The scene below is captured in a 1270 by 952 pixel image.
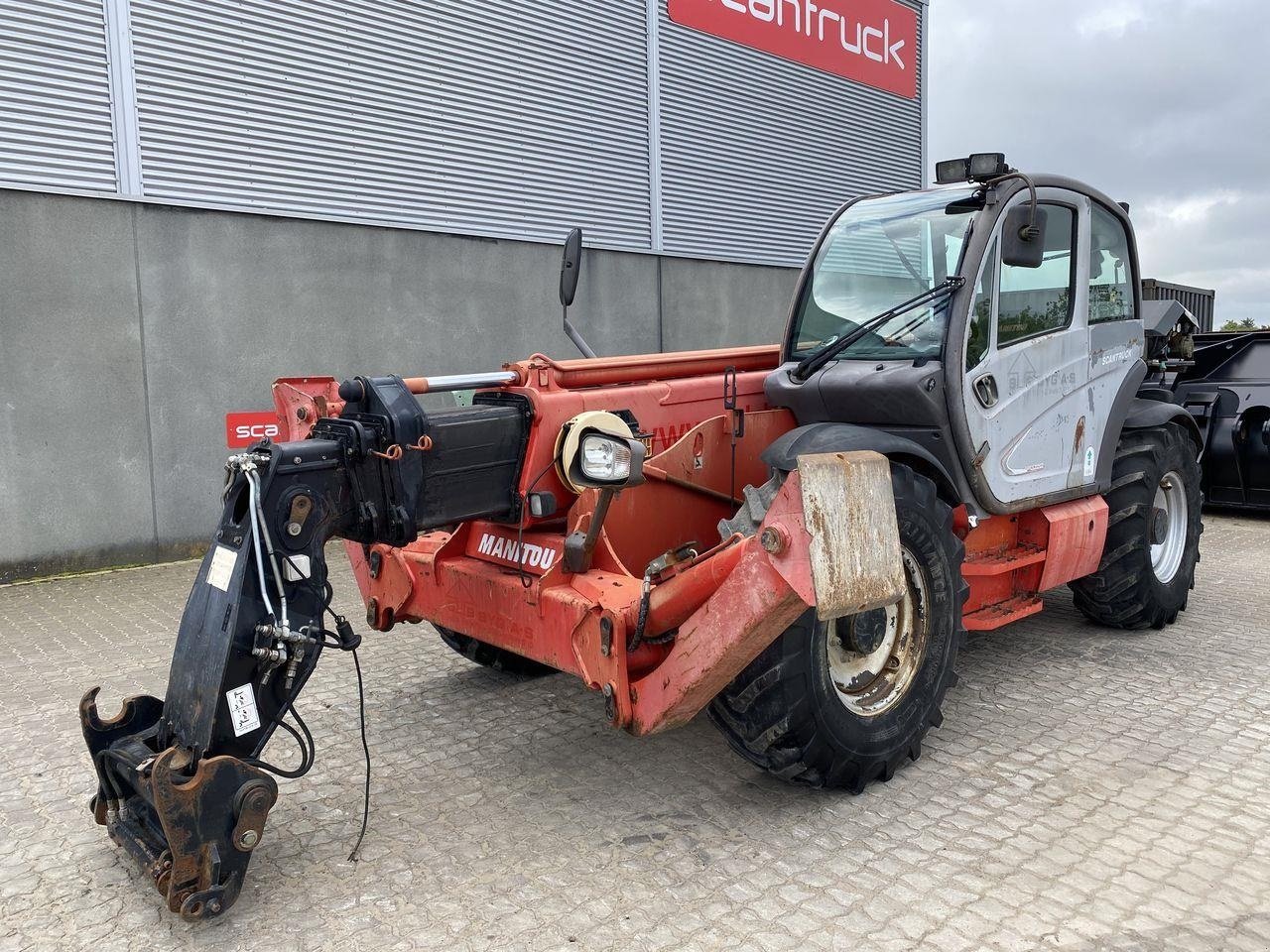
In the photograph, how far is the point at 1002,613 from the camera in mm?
4598

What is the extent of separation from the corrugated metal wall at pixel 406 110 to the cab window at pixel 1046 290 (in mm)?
6267

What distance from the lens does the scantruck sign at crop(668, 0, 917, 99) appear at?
12118 mm

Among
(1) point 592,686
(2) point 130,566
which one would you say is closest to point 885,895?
(1) point 592,686

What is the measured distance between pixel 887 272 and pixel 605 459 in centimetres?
209

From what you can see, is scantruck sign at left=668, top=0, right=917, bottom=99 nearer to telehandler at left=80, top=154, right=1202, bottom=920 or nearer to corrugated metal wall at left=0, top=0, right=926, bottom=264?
corrugated metal wall at left=0, top=0, right=926, bottom=264

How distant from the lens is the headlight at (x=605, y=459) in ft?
10.3

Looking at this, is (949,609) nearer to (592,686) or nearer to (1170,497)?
(592,686)

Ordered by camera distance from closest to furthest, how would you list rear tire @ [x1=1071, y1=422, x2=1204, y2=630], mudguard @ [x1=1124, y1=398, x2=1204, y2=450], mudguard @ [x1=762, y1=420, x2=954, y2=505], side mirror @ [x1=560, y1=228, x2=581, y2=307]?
mudguard @ [x1=762, y1=420, x2=954, y2=505] → side mirror @ [x1=560, y1=228, x2=581, y2=307] → rear tire @ [x1=1071, y1=422, x2=1204, y2=630] → mudguard @ [x1=1124, y1=398, x2=1204, y2=450]

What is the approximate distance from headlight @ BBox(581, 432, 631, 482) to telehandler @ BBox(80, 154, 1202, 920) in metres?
0.01

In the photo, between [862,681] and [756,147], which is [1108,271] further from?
[756,147]

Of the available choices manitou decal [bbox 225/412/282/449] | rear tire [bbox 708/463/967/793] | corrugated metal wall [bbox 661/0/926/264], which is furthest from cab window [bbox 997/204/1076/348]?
corrugated metal wall [bbox 661/0/926/264]

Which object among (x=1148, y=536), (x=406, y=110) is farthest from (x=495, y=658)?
(x=406, y=110)

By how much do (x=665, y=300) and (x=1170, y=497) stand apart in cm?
684

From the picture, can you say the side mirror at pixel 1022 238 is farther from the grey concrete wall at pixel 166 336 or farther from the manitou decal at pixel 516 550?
the grey concrete wall at pixel 166 336
